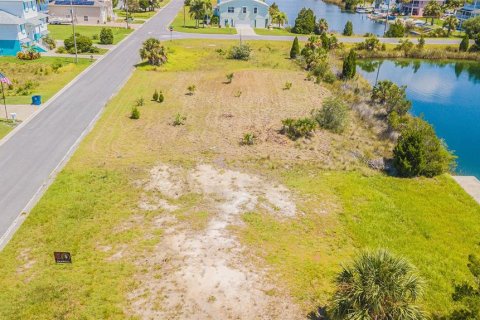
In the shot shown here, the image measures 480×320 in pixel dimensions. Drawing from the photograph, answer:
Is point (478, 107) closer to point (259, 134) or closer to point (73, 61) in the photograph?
point (259, 134)

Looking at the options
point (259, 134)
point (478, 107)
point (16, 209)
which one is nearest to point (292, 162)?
point (259, 134)

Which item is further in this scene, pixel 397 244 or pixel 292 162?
pixel 292 162

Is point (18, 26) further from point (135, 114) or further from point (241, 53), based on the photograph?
point (135, 114)

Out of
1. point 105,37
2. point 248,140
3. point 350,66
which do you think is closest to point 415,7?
point 350,66

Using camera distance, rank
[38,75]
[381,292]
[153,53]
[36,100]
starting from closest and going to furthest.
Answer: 1. [381,292]
2. [36,100]
3. [38,75]
4. [153,53]

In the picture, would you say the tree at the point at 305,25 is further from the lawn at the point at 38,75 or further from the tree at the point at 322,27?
the lawn at the point at 38,75
